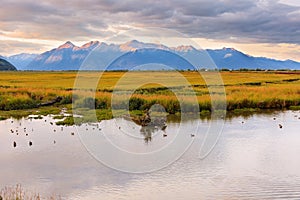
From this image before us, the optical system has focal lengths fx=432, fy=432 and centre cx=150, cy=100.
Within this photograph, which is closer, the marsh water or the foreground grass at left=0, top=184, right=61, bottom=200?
the foreground grass at left=0, top=184, right=61, bottom=200

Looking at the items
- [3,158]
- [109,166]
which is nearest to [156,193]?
[109,166]

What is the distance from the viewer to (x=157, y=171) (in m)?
15.5

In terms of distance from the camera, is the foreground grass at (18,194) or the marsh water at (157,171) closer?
the foreground grass at (18,194)

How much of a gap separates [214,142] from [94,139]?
5.85 metres

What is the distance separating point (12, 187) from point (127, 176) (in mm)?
3768

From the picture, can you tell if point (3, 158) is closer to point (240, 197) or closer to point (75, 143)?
point (75, 143)

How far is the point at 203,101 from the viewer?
32312 mm

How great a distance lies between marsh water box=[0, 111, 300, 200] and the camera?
1310 cm

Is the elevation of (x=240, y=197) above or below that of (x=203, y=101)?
below

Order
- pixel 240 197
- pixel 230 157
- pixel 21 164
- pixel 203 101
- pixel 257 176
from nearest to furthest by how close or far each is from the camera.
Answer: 1. pixel 240 197
2. pixel 257 176
3. pixel 21 164
4. pixel 230 157
5. pixel 203 101

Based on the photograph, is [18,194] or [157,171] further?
[157,171]

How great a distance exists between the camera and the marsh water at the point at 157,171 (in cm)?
1310

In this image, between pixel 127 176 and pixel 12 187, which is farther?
pixel 127 176

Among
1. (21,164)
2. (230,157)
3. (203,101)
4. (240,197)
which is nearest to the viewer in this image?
(240,197)
